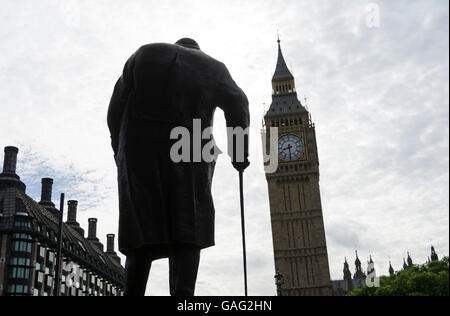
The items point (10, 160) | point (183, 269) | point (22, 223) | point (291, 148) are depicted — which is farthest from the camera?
Result: point (291, 148)

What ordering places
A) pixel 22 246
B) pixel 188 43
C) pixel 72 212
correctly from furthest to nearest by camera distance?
1. pixel 72 212
2. pixel 22 246
3. pixel 188 43

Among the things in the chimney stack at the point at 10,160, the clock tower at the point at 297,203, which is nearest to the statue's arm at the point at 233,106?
the chimney stack at the point at 10,160

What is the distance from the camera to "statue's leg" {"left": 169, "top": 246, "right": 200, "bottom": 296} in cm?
419

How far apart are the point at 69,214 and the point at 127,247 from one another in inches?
3415

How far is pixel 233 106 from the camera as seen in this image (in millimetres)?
4703

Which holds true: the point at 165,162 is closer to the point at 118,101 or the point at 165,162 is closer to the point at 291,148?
the point at 118,101

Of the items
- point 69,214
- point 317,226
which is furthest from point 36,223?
point 317,226

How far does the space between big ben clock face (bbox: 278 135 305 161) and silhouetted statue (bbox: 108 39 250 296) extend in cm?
7539

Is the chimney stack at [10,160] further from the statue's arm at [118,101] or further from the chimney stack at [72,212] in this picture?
the statue's arm at [118,101]

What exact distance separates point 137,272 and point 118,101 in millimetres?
1623

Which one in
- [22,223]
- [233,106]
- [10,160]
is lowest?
[233,106]

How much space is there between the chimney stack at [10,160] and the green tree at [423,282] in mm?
42557
